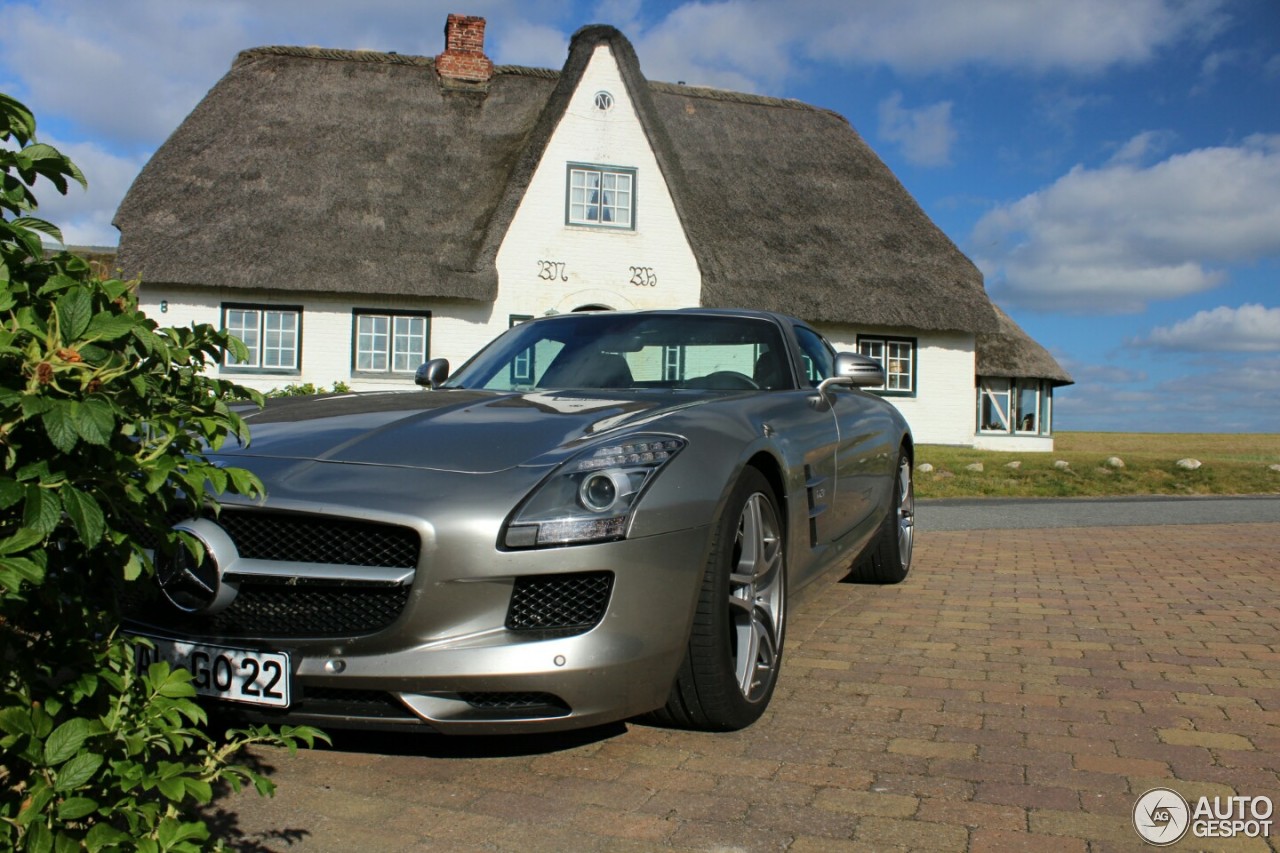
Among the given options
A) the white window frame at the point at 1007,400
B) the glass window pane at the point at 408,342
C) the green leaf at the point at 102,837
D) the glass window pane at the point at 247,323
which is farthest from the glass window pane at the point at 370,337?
the green leaf at the point at 102,837

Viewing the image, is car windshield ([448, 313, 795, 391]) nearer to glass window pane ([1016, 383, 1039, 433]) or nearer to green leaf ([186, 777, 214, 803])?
green leaf ([186, 777, 214, 803])

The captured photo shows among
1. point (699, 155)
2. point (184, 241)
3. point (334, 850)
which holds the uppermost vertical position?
point (699, 155)

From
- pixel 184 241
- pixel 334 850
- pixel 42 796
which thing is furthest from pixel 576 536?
pixel 184 241

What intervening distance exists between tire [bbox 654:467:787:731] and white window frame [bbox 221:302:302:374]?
18.1 metres

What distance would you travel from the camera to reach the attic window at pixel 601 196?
21.1 metres

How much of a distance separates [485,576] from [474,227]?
1900 centimetres

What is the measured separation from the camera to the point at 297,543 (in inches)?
116

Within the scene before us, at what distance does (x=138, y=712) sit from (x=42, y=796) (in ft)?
0.85

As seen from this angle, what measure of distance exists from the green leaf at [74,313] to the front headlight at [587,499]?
1364mm

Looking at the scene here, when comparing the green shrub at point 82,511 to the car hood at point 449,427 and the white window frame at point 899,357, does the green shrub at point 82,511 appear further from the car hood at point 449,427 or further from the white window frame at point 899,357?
the white window frame at point 899,357

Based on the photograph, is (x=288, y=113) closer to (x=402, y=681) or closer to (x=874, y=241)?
(x=874, y=241)

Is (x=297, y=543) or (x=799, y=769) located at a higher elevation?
(x=297, y=543)

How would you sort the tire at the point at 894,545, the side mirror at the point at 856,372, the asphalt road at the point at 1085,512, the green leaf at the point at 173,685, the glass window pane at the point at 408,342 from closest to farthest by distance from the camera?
the green leaf at the point at 173,685 < the side mirror at the point at 856,372 < the tire at the point at 894,545 < the asphalt road at the point at 1085,512 < the glass window pane at the point at 408,342

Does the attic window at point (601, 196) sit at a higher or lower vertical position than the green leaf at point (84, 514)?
higher
